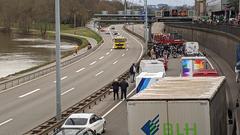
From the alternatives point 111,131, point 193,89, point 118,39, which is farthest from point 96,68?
point 193,89

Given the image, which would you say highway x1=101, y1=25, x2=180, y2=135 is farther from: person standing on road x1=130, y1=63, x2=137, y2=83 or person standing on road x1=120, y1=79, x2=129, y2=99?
person standing on road x1=130, y1=63, x2=137, y2=83

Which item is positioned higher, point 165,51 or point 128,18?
point 128,18

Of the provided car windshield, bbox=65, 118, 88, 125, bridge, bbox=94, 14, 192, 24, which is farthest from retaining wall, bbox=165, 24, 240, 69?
car windshield, bbox=65, 118, 88, 125

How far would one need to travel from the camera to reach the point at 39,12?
160500 mm

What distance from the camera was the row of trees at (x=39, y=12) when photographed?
15875 centimetres

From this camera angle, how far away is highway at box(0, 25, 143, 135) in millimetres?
27108

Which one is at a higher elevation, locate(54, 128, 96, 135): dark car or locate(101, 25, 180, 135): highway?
locate(54, 128, 96, 135): dark car

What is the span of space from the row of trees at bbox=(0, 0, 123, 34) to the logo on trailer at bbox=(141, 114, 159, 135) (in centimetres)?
14786

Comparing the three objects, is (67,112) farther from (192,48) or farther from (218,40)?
(192,48)

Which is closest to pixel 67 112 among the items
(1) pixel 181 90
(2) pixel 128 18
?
(1) pixel 181 90

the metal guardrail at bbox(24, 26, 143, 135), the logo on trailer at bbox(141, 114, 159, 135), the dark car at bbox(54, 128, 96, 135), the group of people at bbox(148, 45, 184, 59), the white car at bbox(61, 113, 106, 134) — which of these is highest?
the logo on trailer at bbox(141, 114, 159, 135)

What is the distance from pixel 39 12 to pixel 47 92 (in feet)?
410

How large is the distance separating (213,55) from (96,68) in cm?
1522

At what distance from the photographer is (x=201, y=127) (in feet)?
36.2
